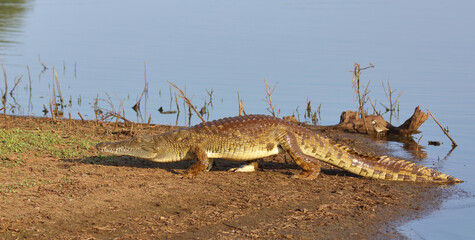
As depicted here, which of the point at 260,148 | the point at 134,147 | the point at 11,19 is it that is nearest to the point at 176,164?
the point at 134,147

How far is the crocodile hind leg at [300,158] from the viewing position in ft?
25.6

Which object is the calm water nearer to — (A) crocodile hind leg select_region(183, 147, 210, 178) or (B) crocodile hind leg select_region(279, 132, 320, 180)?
(B) crocodile hind leg select_region(279, 132, 320, 180)

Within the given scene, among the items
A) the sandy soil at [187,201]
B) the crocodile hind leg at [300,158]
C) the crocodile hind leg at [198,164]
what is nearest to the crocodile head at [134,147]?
the sandy soil at [187,201]

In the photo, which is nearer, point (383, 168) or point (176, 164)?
point (383, 168)

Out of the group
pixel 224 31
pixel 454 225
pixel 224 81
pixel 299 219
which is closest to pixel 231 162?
pixel 299 219

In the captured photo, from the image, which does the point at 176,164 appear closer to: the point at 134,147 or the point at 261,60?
the point at 134,147

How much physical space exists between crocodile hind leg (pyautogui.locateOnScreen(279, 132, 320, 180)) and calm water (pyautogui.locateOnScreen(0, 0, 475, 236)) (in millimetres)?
1703

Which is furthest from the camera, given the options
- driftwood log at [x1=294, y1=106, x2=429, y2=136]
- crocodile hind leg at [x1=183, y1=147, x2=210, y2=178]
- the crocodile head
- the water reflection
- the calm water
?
the water reflection

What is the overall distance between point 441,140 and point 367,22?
16.8 metres

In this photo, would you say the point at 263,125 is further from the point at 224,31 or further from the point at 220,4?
the point at 220,4

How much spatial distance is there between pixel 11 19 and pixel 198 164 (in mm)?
24574

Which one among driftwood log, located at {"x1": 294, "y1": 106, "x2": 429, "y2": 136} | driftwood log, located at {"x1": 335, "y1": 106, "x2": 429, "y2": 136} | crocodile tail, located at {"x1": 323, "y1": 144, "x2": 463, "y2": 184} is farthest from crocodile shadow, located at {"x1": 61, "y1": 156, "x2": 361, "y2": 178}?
driftwood log, located at {"x1": 335, "y1": 106, "x2": 429, "y2": 136}

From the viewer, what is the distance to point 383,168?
7.98 meters

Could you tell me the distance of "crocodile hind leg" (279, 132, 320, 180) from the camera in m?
7.81
